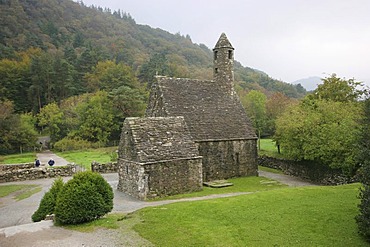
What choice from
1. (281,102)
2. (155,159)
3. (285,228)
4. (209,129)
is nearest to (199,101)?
(209,129)

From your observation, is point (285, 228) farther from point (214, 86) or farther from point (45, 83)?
point (45, 83)

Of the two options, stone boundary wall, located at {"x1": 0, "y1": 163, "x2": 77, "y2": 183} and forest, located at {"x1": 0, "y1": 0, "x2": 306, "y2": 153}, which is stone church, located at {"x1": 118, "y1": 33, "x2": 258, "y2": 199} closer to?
stone boundary wall, located at {"x1": 0, "y1": 163, "x2": 77, "y2": 183}

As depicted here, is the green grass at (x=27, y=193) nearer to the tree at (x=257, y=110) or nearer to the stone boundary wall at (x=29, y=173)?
the stone boundary wall at (x=29, y=173)

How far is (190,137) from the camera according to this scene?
72.7 feet

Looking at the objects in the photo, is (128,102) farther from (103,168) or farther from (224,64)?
(224,64)

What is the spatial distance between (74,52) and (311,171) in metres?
69.5

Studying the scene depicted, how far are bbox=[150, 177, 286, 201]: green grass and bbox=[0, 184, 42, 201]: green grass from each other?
991 cm

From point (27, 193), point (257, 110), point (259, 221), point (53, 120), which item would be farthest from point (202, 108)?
point (53, 120)

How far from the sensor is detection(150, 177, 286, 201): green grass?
20.2 meters

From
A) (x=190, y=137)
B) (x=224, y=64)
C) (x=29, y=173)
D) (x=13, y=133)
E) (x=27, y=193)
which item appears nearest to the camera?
(x=27, y=193)

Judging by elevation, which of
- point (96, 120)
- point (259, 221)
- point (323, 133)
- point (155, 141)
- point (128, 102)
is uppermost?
point (128, 102)

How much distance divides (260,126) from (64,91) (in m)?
43.6

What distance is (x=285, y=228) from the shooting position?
11516mm

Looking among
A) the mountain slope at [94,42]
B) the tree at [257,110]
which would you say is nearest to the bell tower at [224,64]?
the tree at [257,110]
